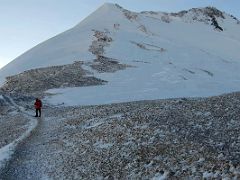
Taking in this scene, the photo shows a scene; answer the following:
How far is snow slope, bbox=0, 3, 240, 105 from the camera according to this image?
3206 inches

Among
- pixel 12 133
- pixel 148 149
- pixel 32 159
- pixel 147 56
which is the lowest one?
pixel 32 159

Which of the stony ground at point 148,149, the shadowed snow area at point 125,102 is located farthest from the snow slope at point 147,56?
the stony ground at point 148,149

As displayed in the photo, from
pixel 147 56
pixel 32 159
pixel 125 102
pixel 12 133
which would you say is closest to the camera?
pixel 32 159

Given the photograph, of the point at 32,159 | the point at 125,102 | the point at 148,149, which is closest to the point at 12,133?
the point at 32,159

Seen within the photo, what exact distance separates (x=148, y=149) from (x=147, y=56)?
347ft

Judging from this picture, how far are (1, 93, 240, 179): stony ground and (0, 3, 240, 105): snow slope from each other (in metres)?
40.3

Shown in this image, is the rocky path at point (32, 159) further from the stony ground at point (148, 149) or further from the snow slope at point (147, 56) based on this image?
the snow slope at point (147, 56)

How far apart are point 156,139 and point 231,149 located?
15.5ft

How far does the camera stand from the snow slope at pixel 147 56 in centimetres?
8144

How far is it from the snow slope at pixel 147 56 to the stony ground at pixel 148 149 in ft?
132

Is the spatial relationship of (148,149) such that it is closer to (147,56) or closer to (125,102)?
(125,102)

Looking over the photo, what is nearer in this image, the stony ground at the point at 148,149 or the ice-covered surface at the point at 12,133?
the stony ground at the point at 148,149

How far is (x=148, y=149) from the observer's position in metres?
21.0

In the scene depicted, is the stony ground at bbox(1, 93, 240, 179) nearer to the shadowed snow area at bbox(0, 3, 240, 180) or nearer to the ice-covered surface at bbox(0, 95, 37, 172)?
the shadowed snow area at bbox(0, 3, 240, 180)
